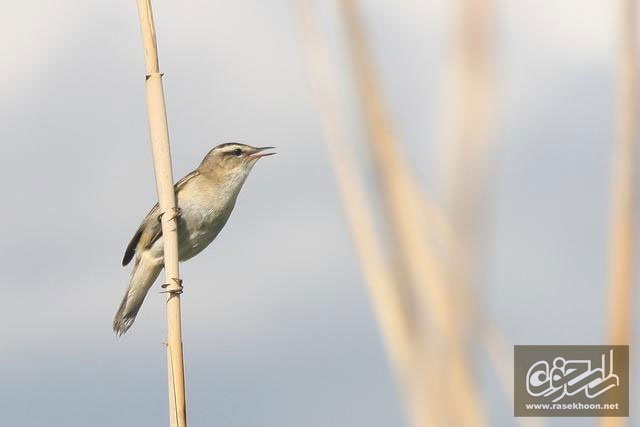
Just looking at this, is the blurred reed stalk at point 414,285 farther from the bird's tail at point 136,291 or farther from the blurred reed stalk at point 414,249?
the bird's tail at point 136,291

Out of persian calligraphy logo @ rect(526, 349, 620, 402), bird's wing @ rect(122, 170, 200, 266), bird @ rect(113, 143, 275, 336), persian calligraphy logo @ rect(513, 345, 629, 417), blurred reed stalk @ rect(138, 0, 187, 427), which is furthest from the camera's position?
bird's wing @ rect(122, 170, 200, 266)

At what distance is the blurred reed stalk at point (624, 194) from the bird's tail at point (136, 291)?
681cm

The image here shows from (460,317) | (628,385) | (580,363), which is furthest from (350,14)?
(580,363)

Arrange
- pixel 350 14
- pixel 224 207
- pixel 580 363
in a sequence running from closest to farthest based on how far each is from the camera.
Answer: pixel 350 14
pixel 580 363
pixel 224 207

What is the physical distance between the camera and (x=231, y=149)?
7797mm

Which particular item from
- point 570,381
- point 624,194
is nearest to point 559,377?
point 570,381

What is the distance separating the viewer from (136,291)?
8023 mm

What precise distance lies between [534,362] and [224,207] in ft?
13.9

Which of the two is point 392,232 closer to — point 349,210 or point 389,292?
point 389,292

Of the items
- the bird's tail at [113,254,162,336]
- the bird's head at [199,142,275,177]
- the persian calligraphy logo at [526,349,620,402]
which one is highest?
the bird's head at [199,142,275,177]

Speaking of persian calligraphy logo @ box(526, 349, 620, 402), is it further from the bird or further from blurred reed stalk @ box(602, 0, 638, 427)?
the bird

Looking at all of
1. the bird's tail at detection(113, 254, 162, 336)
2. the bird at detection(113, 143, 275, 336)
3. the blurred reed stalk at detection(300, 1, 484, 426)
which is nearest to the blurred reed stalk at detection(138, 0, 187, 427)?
the blurred reed stalk at detection(300, 1, 484, 426)

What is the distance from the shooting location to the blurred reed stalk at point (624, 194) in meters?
1.28

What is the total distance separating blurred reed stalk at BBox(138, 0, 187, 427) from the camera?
3418 millimetres
